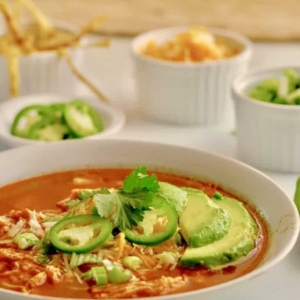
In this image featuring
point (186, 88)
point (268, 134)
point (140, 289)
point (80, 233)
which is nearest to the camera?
point (140, 289)

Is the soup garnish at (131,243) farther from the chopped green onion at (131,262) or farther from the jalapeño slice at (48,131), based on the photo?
the jalapeño slice at (48,131)

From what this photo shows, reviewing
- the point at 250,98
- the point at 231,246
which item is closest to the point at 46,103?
the point at 250,98

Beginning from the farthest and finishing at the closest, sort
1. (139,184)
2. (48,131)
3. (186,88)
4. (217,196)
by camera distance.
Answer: (186,88), (48,131), (217,196), (139,184)

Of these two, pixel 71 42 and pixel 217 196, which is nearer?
pixel 217 196

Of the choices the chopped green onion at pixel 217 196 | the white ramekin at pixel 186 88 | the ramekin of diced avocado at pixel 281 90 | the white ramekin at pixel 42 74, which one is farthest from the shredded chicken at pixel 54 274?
the white ramekin at pixel 42 74

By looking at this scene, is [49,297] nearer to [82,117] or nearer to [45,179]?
[45,179]

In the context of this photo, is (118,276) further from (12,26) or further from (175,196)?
(12,26)

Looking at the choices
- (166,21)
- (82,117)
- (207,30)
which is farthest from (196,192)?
(166,21)

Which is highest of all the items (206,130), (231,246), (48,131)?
(231,246)
